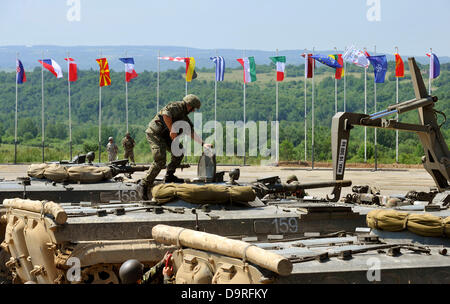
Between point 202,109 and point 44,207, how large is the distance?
6224 cm

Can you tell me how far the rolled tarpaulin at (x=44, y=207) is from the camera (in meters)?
10.2

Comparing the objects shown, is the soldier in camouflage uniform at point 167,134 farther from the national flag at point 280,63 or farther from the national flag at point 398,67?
the national flag at point 398,67

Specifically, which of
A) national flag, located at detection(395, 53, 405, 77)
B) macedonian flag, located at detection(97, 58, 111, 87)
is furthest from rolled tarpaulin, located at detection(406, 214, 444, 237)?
macedonian flag, located at detection(97, 58, 111, 87)

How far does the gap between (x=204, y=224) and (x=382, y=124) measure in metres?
7.95

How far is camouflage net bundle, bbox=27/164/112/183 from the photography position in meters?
16.1

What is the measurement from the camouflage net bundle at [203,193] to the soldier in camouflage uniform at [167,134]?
1643 mm

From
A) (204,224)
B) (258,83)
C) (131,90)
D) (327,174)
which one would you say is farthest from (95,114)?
(204,224)

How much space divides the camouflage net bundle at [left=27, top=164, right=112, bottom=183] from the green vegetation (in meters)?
30.9

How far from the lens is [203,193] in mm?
11594

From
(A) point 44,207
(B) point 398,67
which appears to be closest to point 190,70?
(B) point 398,67

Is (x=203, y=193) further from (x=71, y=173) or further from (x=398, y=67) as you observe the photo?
(x=398, y=67)

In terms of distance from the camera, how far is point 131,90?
99.4 metres

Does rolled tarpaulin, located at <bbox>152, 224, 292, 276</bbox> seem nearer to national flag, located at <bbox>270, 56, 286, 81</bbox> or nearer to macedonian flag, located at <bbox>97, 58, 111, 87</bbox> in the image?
macedonian flag, located at <bbox>97, 58, 111, 87</bbox>
